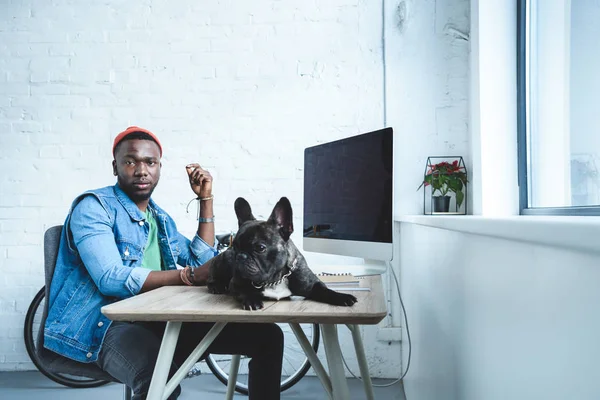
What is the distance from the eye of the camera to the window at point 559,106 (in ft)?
4.26

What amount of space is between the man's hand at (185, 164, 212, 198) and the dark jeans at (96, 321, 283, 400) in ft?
1.56

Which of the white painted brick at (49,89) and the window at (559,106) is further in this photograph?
the white painted brick at (49,89)

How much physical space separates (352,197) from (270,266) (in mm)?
636

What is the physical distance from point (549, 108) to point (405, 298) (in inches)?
52.4

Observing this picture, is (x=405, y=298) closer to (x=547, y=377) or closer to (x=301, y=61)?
(x=301, y=61)

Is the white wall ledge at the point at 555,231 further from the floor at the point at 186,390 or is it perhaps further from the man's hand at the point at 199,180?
the floor at the point at 186,390

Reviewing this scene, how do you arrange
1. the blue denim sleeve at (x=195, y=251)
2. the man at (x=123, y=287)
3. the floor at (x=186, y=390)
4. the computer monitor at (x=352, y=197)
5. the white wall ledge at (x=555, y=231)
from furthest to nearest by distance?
the floor at (x=186, y=390), the blue denim sleeve at (x=195, y=251), the computer monitor at (x=352, y=197), the man at (x=123, y=287), the white wall ledge at (x=555, y=231)

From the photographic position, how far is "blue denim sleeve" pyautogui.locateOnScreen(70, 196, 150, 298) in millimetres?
1484

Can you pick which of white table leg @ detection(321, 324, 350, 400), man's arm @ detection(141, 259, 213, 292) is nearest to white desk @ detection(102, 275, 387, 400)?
white table leg @ detection(321, 324, 350, 400)

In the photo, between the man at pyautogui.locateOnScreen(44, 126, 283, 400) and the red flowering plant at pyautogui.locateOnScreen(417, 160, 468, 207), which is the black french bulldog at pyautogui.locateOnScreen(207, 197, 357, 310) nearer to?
the man at pyautogui.locateOnScreen(44, 126, 283, 400)

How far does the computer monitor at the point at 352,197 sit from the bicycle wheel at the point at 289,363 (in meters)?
1.12

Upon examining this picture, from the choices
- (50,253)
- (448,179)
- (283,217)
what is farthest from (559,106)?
(50,253)

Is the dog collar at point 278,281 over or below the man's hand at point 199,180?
below

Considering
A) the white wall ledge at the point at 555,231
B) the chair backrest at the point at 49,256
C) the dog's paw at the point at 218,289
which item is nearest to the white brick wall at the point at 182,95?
the chair backrest at the point at 49,256
